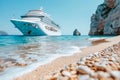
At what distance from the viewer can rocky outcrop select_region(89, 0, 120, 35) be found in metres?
52.1

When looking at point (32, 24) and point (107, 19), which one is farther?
point (107, 19)

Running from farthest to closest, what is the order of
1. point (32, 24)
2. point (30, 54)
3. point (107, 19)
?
1. point (107, 19)
2. point (32, 24)
3. point (30, 54)

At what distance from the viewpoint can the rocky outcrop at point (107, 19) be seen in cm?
5214

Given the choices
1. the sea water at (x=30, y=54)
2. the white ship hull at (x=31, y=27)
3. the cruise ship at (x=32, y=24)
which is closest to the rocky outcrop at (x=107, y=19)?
the cruise ship at (x=32, y=24)

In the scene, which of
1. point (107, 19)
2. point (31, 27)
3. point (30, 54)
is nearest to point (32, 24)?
point (31, 27)

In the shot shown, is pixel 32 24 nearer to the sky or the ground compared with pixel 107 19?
nearer to the ground

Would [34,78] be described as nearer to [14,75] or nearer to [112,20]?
[14,75]

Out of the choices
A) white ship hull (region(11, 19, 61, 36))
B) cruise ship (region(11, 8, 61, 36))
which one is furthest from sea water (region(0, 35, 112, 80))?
cruise ship (region(11, 8, 61, 36))

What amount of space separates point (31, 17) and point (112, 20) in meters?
25.5

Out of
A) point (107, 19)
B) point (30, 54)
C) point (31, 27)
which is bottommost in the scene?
point (30, 54)

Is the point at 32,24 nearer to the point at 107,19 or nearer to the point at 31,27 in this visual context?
the point at 31,27

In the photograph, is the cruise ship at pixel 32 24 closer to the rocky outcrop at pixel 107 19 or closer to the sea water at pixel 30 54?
the rocky outcrop at pixel 107 19

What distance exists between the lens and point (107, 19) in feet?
196

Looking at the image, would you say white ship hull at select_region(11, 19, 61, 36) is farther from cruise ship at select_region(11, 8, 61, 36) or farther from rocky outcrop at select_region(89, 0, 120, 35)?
rocky outcrop at select_region(89, 0, 120, 35)
